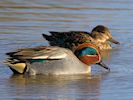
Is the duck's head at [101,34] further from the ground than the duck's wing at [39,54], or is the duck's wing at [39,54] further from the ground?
the duck's wing at [39,54]

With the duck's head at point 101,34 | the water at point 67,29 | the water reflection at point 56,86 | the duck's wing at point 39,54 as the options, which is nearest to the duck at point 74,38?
the duck's head at point 101,34

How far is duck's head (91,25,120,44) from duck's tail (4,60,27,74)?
4.18 meters

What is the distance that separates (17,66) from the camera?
38.5 ft

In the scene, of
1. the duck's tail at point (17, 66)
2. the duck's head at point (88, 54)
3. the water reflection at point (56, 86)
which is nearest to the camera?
the water reflection at point (56, 86)

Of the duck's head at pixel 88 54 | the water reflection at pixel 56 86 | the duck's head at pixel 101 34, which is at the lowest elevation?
the duck's head at pixel 101 34

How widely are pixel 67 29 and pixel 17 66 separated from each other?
4754 millimetres

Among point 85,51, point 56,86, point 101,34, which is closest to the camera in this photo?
point 56,86

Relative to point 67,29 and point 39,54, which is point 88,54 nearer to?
point 39,54

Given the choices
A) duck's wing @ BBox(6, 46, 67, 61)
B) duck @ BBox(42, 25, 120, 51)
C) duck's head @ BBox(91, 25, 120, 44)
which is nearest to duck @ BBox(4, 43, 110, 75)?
duck's wing @ BBox(6, 46, 67, 61)

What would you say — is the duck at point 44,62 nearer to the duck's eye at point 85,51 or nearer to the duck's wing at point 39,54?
the duck's wing at point 39,54

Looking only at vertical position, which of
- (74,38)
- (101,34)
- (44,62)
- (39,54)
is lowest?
(101,34)

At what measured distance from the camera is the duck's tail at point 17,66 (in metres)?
11.7

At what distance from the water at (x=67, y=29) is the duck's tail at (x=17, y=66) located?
9 cm

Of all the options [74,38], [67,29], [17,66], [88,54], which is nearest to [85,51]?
[88,54]
